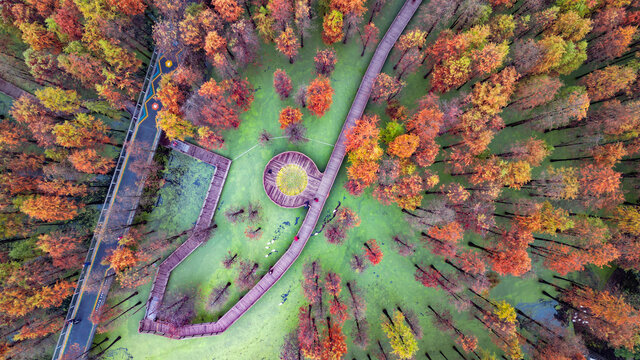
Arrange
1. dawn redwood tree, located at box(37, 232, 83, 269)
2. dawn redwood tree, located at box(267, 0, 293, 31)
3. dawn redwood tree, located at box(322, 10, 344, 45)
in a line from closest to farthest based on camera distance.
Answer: dawn redwood tree, located at box(267, 0, 293, 31) < dawn redwood tree, located at box(322, 10, 344, 45) < dawn redwood tree, located at box(37, 232, 83, 269)

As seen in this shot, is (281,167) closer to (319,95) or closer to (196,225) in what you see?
(319,95)

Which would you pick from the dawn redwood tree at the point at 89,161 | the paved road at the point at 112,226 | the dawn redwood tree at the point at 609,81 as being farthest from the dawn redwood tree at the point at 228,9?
the dawn redwood tree at the point at 609,81

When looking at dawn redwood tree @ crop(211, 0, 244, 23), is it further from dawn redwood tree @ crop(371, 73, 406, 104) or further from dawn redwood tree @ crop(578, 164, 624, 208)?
dawn redwood tree @ crop(578, 164, 624, 208)

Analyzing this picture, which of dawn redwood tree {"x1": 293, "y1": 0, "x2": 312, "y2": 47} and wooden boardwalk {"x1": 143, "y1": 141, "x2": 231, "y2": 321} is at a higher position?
dawn redwood tree {"x1": 293, "y1": 0, "x2": 312, "y2": 47}

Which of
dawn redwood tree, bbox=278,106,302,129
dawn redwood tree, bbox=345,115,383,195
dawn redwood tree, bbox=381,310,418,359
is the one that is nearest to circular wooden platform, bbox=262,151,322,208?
dawn redwood tree, bbox=278,106,302,129

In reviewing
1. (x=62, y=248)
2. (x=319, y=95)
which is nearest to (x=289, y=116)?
(x=319, y=95)

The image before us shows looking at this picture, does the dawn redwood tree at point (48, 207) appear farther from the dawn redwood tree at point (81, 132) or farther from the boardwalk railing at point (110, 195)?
the dawn redwood tree at point (81, 132)

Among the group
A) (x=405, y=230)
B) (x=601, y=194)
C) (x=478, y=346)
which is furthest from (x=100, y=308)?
(x=601, y=194)
